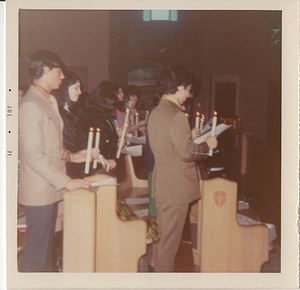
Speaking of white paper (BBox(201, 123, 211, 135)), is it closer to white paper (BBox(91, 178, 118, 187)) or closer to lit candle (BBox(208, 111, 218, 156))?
lit candle (BBox(208, 111, 218, 156))

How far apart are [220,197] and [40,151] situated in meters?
1.00

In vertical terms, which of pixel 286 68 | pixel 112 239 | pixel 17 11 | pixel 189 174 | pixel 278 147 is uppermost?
pixel 17 11

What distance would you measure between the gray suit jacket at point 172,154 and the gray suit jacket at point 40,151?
1.62ft

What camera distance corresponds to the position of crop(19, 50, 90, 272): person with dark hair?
64.5 inches

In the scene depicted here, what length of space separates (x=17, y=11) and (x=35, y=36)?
181 mm

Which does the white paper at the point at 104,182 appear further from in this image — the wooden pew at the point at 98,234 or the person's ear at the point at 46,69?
the person's ear at the point at 46,69

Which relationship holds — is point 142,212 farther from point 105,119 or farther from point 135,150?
point 105,119

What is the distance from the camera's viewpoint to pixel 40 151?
1.65m

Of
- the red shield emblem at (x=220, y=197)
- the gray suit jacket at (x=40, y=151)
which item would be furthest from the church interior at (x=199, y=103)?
the gray suit jacket at (x=40, y=151)

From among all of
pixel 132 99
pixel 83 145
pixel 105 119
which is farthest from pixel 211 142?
pixel 83 145

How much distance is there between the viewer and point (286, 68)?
68.7 inches

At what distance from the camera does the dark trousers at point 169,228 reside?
1.66m
